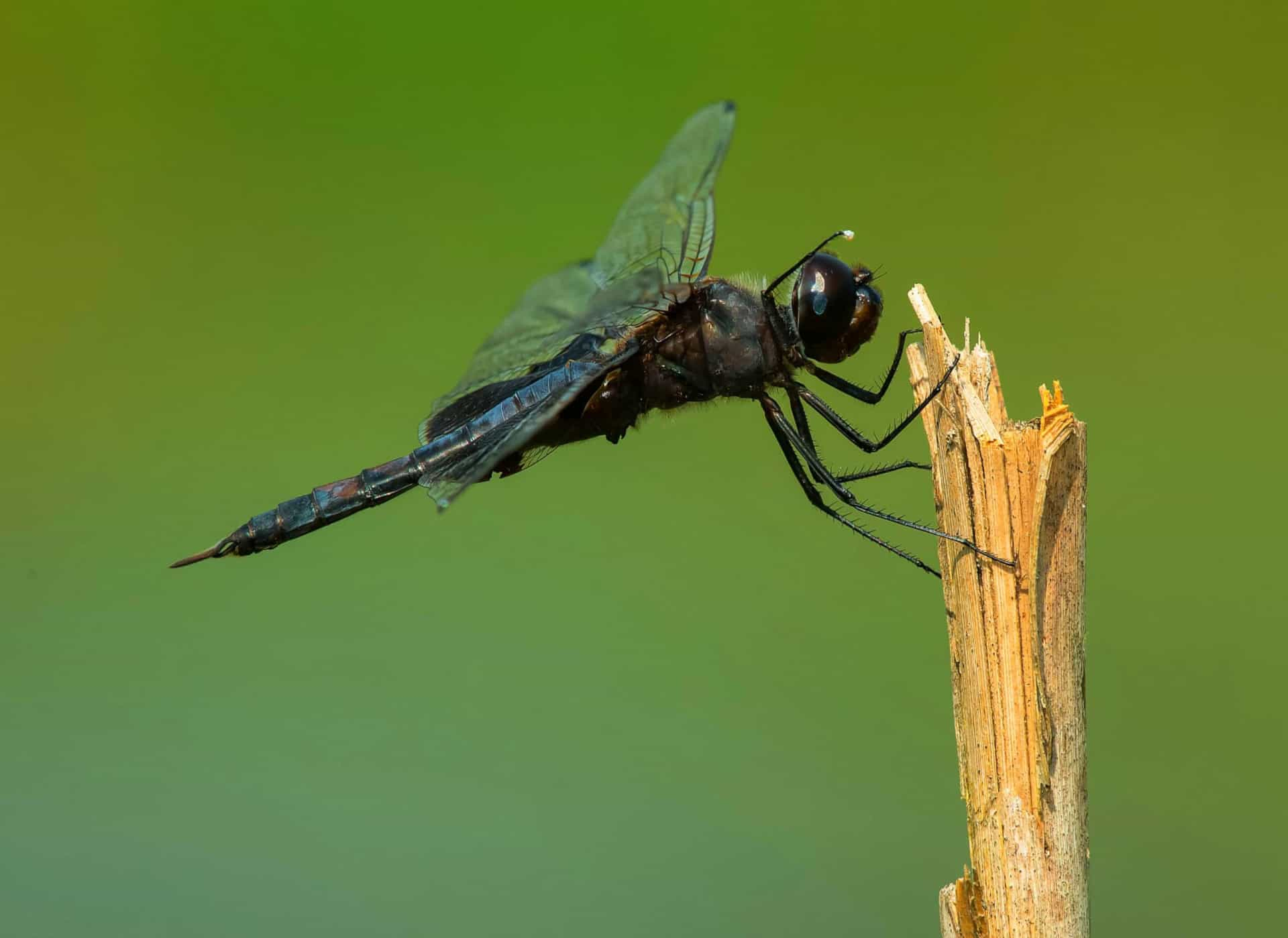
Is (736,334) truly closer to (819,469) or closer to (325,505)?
→ (819,469)

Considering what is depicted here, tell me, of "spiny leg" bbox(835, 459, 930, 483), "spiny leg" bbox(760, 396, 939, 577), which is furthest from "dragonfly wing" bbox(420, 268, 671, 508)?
"spiny leg" bbox(835, 459, 930, 483)

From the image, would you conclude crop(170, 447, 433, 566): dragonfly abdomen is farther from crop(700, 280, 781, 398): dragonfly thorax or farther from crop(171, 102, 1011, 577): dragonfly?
crop(700, 280, 781, 398): dragonfly thorax

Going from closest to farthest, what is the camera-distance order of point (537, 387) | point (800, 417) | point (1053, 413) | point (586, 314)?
point (1053, 413), point (586, 314), point (537, 387), point (800, 417)

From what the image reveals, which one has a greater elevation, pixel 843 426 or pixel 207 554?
pixel 843 426

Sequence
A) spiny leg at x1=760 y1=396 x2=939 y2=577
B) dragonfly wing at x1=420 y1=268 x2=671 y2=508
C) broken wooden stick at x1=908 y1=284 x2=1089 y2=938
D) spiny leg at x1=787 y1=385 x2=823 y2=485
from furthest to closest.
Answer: spiny leg at x1=787 y1=385 x2=823 y2=485
spiny leg at x1=760 y1=396 x2=939 y2=577
dragonfly wing at x1=420 y1=268 x2=671 y2=508
broken wooden stick at x1=908 y1=284 x2=1089 y2=938

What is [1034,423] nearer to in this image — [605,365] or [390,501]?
[605,365]

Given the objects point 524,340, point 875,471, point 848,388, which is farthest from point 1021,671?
point 524,340
